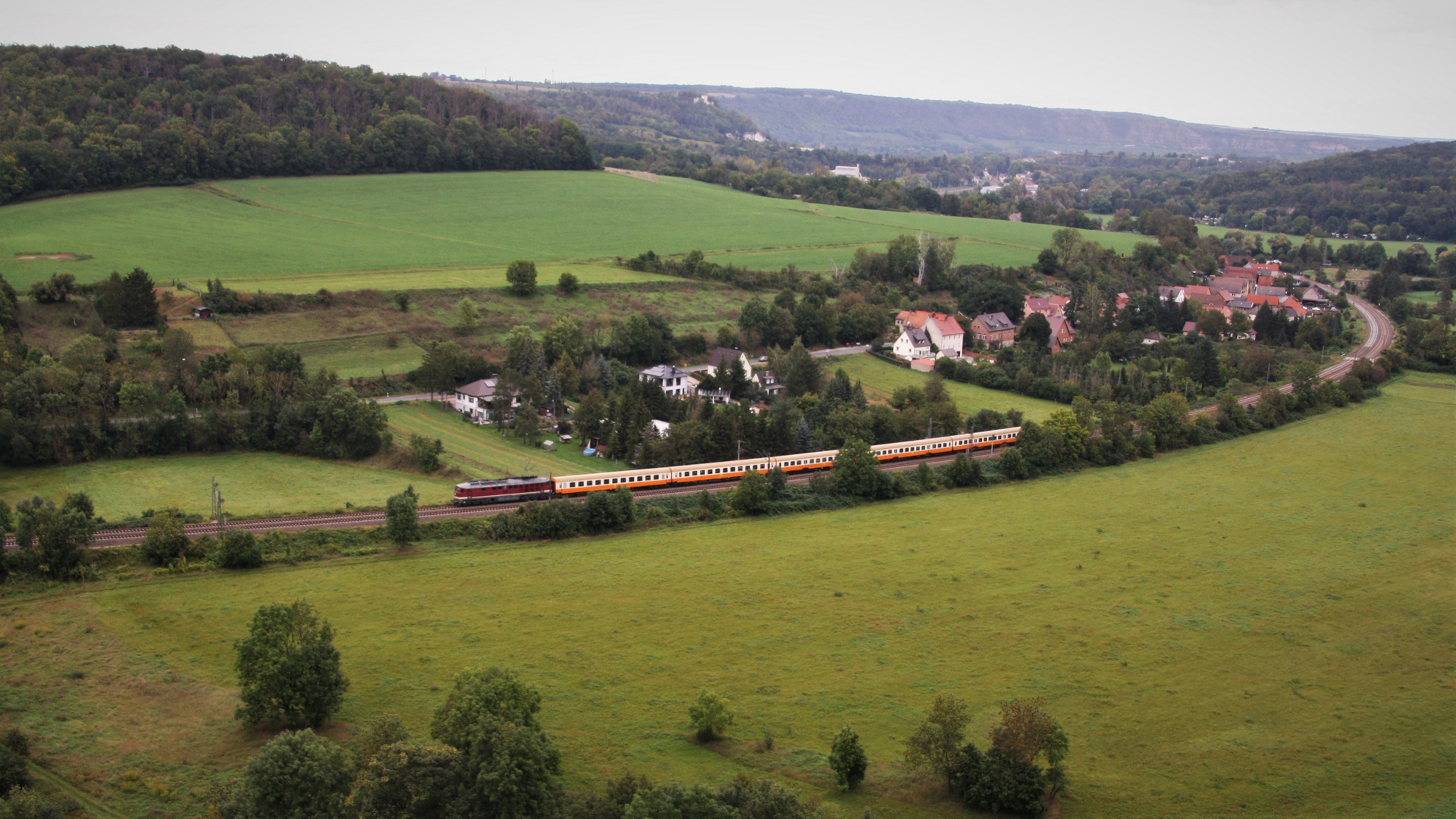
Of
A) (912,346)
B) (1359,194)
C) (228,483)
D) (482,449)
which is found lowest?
(228,483)

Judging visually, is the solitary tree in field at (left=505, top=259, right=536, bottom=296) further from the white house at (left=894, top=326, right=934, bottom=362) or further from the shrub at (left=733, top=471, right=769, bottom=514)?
the shrub at (left=733, top=471, right=769, bottom=514)

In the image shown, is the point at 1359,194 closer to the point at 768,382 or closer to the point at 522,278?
the point at 768,382

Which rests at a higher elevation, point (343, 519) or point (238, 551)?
point (238, 551)

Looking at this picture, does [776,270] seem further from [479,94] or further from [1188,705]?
[1188,705]

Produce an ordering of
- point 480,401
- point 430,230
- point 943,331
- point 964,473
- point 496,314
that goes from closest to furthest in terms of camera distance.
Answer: point 964,473 < point 480,401 < point 496,314 < point 943,331 < point 430,230

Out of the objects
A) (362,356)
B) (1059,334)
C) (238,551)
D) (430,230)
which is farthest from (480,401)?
(1059,334)

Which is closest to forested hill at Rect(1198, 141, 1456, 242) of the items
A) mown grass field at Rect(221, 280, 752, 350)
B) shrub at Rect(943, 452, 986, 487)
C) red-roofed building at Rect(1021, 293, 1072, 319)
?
red-roofed building at Rect(1021, 293, 1072, 319)

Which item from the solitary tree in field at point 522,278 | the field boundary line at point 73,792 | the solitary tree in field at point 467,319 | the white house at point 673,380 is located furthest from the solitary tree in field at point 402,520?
the solitary tree in field at point 522,278

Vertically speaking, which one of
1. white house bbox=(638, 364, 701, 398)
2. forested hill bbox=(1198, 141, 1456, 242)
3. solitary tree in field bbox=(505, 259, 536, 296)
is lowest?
white house bbox=(638, 364, 701, 398)

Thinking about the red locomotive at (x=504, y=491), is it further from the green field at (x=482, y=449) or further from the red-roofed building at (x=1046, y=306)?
the red-roofed building at (x=1046, y=306)
